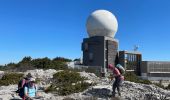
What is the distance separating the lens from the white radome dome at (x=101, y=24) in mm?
54438

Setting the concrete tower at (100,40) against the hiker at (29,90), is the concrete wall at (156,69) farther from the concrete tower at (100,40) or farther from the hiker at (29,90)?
the hiker at (29,90)

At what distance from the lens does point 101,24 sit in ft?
178

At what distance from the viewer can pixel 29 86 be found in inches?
532

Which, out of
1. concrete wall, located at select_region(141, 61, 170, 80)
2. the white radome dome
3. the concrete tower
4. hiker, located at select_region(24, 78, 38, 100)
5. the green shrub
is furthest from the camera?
concrete wall, located at select_region(141, 61, 170, 80)

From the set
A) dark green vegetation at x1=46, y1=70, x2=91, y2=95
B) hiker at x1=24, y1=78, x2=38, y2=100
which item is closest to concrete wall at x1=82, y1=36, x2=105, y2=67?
dark green vegetation at x1=46, y1=70, x2=91, y2=95

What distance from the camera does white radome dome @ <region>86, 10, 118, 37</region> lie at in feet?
179

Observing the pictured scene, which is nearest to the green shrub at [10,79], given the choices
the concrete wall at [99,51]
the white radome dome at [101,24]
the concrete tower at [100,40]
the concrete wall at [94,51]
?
the concrete tower at [100,40]

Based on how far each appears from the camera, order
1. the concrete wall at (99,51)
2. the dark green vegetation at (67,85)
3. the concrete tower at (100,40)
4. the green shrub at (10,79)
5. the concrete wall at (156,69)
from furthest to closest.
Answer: the concrete wall at (156,69), the concrete wall at (99,51), the concrete tower at (100,40), the green shrub at (10,79), the dark green vegetation at (67,85)

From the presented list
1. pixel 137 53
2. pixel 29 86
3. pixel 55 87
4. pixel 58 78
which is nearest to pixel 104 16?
pixel 137 53

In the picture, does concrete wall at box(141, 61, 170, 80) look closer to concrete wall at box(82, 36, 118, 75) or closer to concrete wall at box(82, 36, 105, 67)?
concrete wall at box(82, 36, 118, 75)

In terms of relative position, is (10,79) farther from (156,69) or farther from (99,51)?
(156,69)

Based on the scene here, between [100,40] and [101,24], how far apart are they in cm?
302

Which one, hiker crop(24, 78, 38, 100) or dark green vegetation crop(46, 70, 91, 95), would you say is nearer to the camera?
hiker crop(24, 78, 38, 100)

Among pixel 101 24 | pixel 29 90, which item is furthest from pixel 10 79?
pixel 101 24
